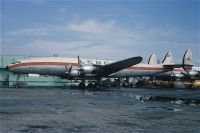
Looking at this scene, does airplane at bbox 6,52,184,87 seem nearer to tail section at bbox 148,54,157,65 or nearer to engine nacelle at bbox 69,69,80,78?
engine nacelle at bbox 69,69,80,78

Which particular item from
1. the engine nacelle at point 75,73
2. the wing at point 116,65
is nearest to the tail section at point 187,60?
the wing at point 116,65

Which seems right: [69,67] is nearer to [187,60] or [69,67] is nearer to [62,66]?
[62,66]

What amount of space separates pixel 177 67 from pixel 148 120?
1942 inches

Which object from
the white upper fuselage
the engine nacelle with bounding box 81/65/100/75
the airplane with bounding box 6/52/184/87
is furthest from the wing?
the white upper fuselage

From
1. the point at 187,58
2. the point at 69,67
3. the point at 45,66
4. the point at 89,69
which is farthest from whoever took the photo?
the point at 187,58

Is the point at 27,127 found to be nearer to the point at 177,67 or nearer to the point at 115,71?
the point at 115,71

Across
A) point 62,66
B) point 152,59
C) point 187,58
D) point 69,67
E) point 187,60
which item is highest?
point 152,59

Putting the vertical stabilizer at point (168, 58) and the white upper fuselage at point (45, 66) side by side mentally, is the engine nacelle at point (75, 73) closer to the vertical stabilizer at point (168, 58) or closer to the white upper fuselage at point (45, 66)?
the white upper fuselage at point (45, 66)

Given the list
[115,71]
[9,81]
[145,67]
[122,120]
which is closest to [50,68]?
[115,71]

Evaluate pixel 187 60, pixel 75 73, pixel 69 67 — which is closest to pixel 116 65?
pixel 75 73

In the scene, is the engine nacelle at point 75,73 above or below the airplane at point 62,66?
below

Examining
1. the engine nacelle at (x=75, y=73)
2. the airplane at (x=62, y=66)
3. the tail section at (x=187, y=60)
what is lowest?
the engine nacelle at (x=75, y=73)

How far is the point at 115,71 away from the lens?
47.0 metres

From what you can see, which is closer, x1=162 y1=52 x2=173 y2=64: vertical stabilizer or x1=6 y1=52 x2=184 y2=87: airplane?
x1=6 y1=52 x2=184 y2=87: airplane
